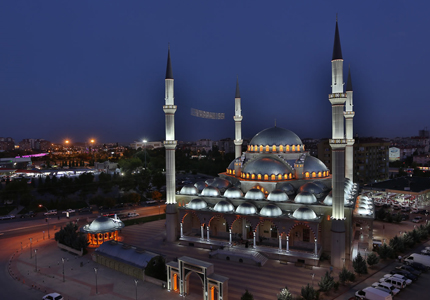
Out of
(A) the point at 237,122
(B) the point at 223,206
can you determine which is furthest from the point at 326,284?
(A) the point at 237,122

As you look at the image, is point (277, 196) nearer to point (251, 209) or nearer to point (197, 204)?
point (251, 209)

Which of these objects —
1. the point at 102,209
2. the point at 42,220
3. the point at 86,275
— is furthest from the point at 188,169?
the point at 86,275

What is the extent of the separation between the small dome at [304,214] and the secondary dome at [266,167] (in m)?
7.36

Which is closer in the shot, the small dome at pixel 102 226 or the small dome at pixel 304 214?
the small dome at pixel 304 214

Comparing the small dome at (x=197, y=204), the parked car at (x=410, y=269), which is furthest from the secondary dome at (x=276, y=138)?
the parked car at (x=410, y=269)

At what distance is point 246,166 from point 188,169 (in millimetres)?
60386

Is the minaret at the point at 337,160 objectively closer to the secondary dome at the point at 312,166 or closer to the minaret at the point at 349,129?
the secondary dome at the point at 312,166

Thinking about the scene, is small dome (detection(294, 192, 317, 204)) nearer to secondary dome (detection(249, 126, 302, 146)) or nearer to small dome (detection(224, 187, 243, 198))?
small dome (detection(224, 187, 243, 198))

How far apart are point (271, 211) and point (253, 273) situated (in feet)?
20.2

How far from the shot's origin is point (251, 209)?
29828mm

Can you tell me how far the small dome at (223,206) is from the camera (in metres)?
30.9

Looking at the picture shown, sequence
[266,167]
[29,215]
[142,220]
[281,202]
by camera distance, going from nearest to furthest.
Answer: [281,202] < [266,167] < [142,220] < [29,215]

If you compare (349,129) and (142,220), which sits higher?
(349,129)

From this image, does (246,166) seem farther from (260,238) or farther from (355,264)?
(355,264)
